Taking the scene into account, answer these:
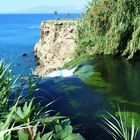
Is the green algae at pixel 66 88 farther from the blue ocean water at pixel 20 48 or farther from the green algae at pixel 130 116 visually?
the green algae at pixel 130 116

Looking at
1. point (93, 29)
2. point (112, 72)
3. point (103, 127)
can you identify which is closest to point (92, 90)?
point (112, 72)

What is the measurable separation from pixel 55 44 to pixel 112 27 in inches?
791

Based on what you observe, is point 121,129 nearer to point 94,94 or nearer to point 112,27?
point 94,94

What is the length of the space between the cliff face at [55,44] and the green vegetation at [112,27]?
14.2 m

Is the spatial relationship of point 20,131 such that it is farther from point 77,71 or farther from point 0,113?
point 77,71

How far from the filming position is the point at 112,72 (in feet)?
41.7

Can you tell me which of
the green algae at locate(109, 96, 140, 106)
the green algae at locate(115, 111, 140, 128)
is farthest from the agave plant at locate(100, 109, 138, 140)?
the green algae at locate(109, 96, 140, 106)

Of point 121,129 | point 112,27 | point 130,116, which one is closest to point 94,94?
point 130,116

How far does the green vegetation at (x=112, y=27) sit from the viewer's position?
15.0 meters

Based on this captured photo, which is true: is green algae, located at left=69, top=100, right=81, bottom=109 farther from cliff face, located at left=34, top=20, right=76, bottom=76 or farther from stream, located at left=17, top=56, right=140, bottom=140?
cliff face, located at left=34, top=20, right=76, bottom=76

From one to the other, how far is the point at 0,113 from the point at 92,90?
6535 mm

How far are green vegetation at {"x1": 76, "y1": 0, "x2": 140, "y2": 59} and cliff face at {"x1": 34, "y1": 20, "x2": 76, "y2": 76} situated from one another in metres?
14.2

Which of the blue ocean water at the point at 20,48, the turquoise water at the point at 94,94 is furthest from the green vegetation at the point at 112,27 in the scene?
the blue ocean water at the point at 20,48

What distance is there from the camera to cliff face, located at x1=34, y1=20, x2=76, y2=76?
3225cm
